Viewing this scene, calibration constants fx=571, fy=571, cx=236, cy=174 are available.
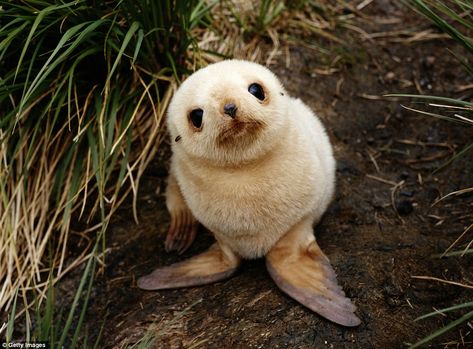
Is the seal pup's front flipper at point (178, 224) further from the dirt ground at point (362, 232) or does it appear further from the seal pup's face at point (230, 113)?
the seal pup's face at point (230, 113)

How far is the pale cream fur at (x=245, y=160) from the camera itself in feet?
9.00

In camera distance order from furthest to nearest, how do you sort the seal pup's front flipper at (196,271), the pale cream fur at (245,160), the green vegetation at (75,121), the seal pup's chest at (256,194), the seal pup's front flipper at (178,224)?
the seal pup's front flipper at (178,224)
the green vegetation at (75,121)
the seal pup's front flipper at (196,271)
the seal pup's chest at (256,194)
the pale cream fur at (245,160)

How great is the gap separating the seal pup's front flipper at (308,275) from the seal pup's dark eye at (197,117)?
81 cm

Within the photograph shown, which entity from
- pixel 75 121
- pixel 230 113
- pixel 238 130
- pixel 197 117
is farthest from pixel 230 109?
pixel 75 121

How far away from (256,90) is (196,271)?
1122mm

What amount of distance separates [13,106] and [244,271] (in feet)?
5.77

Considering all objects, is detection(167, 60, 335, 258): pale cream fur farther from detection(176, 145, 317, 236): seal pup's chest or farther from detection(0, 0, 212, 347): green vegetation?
detection(0, 0, 212, 347): green vegetation

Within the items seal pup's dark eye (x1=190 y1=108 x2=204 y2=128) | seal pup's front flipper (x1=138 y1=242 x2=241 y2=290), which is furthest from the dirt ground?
seal pup's dark eye (x1=190 y1=108 x2=204 y2=128)

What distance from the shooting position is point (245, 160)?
2.89 meters

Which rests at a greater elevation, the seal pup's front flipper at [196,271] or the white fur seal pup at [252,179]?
the white fur seal pup at [252,179]

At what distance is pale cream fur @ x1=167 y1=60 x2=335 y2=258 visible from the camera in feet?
9.00

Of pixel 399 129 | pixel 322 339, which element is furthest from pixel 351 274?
pixel 399 129

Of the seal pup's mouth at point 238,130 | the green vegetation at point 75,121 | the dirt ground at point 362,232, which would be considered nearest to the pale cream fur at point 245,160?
the seal pup's mouth at point 238,130

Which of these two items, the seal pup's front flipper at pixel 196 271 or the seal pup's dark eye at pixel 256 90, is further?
the seal pup's front flipper at pixel 196 271
